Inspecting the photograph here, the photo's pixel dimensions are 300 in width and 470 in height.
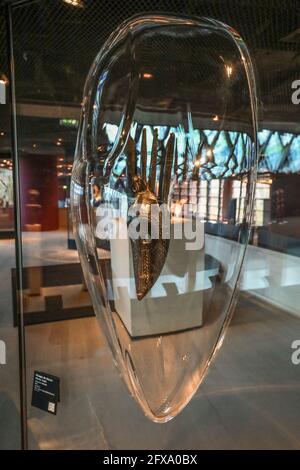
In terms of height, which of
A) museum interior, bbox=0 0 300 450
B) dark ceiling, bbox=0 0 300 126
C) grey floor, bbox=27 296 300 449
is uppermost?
dark ceiling, bbox=0 0 300 126

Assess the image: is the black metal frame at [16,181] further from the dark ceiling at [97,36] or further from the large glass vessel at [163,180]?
the large glass vessel at [163,180]

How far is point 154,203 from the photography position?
0.74m

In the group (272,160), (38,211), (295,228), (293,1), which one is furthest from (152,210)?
(295,228)

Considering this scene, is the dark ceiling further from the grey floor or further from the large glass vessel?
the grey floor

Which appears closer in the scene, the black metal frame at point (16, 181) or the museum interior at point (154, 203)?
the museum interior at point (154, 203)

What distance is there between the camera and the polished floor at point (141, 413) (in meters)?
1.26

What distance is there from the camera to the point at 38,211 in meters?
2.44

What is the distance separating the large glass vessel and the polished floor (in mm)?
590

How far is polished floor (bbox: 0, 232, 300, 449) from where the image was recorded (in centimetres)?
126

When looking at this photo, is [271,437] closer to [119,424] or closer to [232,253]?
[119,424]

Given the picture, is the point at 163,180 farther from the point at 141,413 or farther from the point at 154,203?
the point at 141,413

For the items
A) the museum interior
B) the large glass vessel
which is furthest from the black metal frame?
the large glass vessel

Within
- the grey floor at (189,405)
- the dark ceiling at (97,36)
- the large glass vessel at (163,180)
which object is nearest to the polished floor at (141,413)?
the grey floor at (189,405)

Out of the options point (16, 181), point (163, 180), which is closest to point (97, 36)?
point (16, 181)
